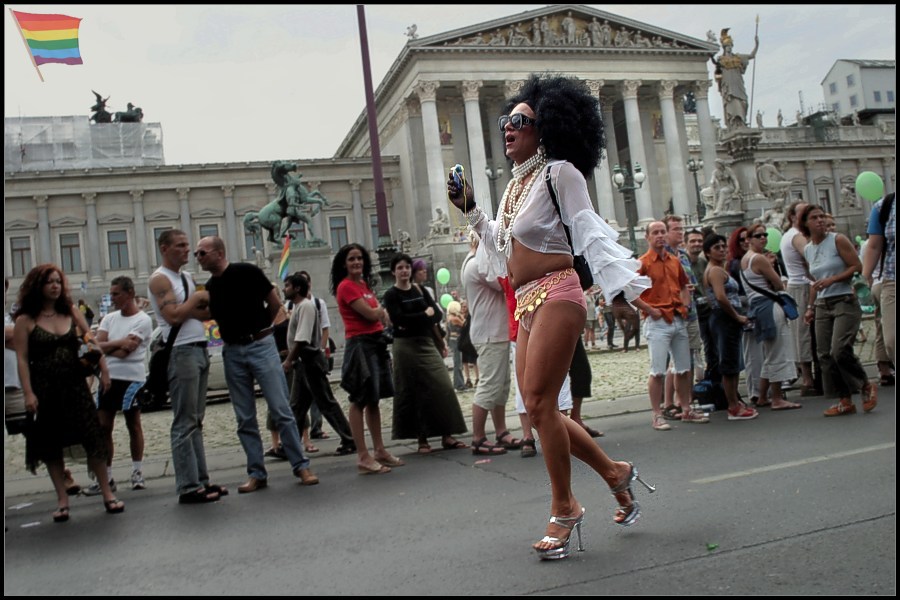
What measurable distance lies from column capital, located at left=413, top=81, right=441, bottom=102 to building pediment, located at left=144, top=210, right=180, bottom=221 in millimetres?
18687

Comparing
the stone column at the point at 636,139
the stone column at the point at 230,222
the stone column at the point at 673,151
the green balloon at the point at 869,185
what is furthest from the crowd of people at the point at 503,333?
the stone column at the point at 673,151

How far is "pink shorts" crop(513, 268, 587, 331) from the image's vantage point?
392cm

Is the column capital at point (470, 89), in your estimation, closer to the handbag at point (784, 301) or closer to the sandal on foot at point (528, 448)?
the handbag at point (784, 301)

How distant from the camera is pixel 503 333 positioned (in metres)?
7.74

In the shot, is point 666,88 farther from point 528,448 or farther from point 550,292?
point 550,292

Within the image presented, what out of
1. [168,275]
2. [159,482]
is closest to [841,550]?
[168,275]

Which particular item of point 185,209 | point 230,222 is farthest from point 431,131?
point 185,209

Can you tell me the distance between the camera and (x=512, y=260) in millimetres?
4113

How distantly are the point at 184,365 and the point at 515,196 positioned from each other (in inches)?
145

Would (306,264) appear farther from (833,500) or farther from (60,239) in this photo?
(60,239)

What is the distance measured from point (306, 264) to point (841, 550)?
72.2 feet

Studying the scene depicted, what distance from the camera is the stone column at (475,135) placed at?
54375 mm

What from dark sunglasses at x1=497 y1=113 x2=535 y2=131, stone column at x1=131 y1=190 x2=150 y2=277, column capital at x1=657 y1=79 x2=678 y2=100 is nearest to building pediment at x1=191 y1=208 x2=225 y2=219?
stone column at x1=131 y1=190 x2=150 y2=277

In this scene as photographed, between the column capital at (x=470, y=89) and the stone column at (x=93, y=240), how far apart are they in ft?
83.4
